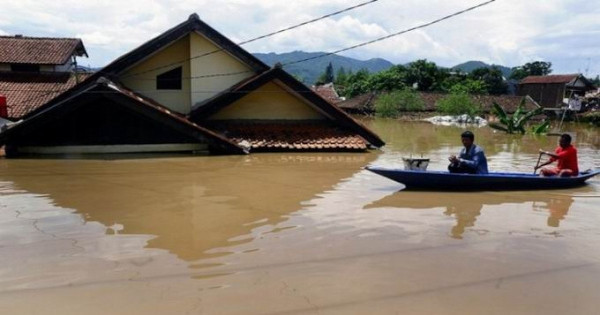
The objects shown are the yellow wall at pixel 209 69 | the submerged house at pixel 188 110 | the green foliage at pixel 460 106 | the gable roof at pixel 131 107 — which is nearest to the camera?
the gable roof at pixel 131 107

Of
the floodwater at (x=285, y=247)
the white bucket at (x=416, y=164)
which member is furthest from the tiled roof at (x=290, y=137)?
the white bucket at (x=416, y=164)

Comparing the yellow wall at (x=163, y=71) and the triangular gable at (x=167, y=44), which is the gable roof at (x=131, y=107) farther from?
the yellow wall at (x=163, y=71)

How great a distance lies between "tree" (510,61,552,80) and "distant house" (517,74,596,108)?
61.0 ft

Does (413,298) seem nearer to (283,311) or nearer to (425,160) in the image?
(283,311)

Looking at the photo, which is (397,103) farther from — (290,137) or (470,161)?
(470,161)

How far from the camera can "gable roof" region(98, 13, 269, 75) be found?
1496 centimetres

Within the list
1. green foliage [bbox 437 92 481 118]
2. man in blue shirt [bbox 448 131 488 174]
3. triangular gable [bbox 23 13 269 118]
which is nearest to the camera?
man in blue shirt [bbox 448 131 488 174]

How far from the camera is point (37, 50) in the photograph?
25.3 metres

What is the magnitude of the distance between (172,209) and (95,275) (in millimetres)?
2920

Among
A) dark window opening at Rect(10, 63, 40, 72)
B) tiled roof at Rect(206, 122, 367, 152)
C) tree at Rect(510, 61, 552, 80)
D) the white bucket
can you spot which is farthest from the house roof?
tree at Rect(510, 61, 552, 80)

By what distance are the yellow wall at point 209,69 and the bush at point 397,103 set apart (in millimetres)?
28550

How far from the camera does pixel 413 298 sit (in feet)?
14.9

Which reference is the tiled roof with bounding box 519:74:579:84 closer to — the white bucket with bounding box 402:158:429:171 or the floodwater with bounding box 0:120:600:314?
the floodwater with bounding box 0:120:600:314

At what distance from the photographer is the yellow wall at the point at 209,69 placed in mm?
16141
